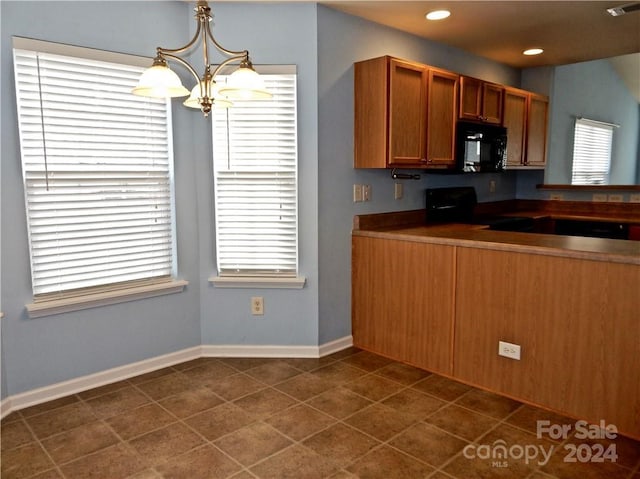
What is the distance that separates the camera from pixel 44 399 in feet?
8.84

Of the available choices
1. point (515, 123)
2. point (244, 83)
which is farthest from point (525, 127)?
point (244, 83)

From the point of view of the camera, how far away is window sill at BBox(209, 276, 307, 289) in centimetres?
328

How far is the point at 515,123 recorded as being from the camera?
4461 millimetres

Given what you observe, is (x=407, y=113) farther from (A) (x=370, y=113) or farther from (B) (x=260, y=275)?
(B) (x=260, y=275)

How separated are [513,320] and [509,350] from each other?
0.18m

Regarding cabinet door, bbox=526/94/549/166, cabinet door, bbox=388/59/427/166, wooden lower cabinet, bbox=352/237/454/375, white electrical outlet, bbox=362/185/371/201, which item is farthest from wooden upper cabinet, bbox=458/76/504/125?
wooden lower cabinet, bbox=352/237/454/375

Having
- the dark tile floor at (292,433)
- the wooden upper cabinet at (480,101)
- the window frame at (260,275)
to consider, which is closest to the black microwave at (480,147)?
the wooden upper cabinet at (480,101)

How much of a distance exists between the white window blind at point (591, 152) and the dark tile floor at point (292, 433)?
4120mm

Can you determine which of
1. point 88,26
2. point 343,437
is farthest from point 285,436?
point 88,26

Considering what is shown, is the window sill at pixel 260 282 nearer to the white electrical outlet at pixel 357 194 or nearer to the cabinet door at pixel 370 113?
the white electrical outlet at pixel 357 194

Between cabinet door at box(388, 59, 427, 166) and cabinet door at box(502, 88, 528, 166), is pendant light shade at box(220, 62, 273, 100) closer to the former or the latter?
cabinet door at box(388, 59, 427, 166)

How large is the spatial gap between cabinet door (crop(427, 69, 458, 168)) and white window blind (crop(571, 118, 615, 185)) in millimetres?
2861

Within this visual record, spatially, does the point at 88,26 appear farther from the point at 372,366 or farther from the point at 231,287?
the point at 372,366

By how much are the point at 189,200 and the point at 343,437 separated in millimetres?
1856
